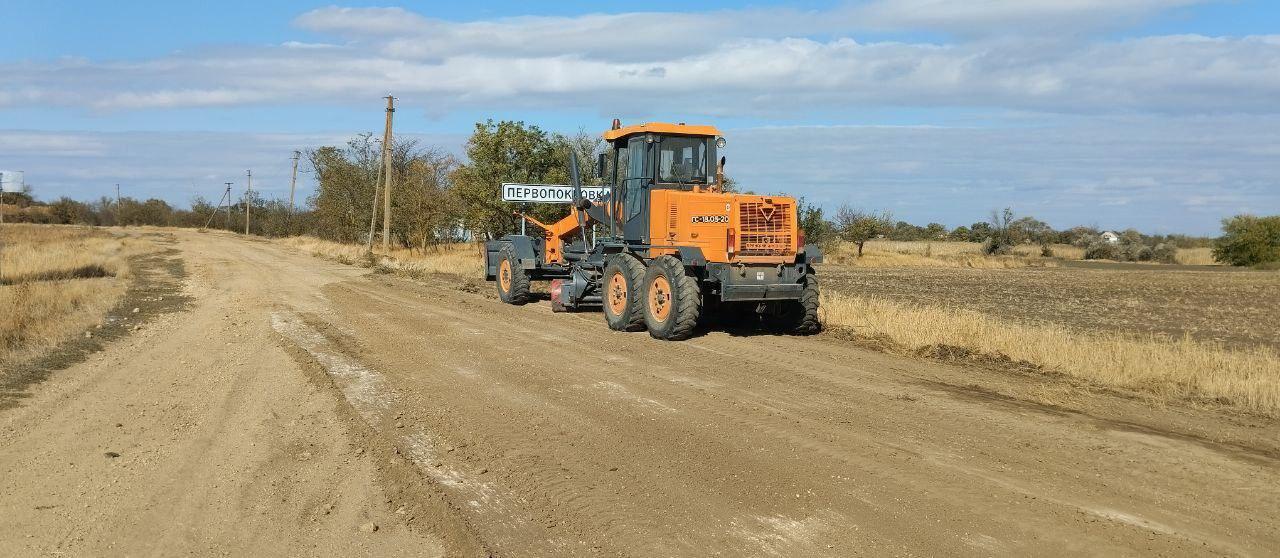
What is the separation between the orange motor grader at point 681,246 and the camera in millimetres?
13992

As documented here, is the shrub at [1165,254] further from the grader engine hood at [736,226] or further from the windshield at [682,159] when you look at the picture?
the grader engine hood at [736,226]

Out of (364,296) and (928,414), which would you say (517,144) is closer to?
(364,296)

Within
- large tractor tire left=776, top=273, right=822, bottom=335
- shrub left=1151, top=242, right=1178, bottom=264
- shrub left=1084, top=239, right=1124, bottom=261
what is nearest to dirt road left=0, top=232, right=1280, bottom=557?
large tractor tire left=776, top=273, right=822, bottom=335

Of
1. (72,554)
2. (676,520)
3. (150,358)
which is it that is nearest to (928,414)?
(676,520)

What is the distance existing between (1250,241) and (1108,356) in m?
54.5

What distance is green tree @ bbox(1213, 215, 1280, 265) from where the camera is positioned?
185ft

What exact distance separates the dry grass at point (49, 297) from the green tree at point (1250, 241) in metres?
56.0

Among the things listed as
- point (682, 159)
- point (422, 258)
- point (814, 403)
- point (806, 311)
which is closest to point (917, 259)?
point (422, 258)

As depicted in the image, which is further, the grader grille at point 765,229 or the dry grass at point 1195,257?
the dry grass at point 1195,257

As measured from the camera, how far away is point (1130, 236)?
7656 centimetres

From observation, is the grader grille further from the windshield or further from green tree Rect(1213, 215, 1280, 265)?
green tree Rect(1213, 215, 1280, 265)

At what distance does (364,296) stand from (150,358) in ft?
27.8

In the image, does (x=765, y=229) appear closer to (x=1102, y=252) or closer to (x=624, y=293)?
(x=624, y=293)

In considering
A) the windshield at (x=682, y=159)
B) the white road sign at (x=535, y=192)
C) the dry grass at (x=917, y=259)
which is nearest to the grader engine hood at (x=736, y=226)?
the windshield at (x=682, y=159)
